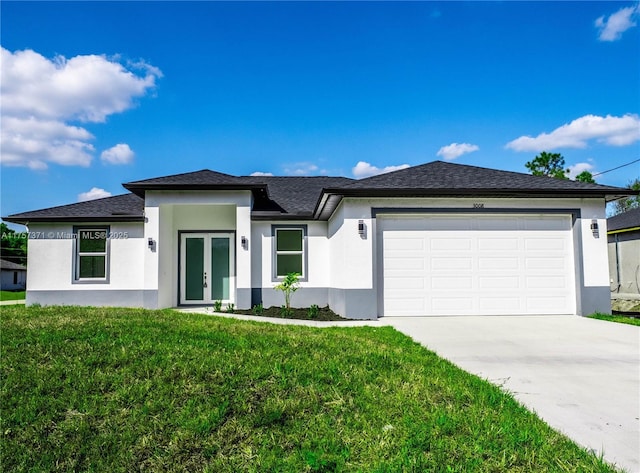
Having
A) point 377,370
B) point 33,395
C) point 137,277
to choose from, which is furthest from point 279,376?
point 137,277

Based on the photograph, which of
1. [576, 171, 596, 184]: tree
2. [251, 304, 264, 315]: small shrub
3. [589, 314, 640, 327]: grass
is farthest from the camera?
[576, 171, 596, 184]: tree

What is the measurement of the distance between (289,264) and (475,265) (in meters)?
5.45

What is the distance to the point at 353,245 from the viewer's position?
32.3 ft

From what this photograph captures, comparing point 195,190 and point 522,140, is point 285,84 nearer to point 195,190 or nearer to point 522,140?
point 195,190

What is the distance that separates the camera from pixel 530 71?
13.2 meters

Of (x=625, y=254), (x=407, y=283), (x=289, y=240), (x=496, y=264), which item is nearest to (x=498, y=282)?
(x=496, y=264)

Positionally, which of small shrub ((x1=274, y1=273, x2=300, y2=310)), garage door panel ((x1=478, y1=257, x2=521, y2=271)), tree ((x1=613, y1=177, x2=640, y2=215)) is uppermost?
tree ((x1=613, y1=177, x2=640, y2=215))

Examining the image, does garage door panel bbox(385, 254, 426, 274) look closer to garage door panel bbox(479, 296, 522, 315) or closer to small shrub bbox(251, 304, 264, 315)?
garage door panel bbox(479, 296, 522, 315)

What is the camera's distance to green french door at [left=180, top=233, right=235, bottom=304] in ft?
44.7

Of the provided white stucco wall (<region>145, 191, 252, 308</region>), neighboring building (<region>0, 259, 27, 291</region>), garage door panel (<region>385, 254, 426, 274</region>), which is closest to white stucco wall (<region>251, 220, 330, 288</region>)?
white stucco wall (<region>145, 191, 252, 308</region>)

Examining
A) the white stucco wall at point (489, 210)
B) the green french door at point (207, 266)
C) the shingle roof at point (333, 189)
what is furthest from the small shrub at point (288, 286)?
the green french door at point (207, 266)

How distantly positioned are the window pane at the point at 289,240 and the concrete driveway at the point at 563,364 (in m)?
4.14

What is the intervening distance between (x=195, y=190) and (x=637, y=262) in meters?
21.0

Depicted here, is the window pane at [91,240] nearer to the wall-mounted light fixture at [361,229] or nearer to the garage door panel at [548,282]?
the wall-mounted light fixture at [361,229]
